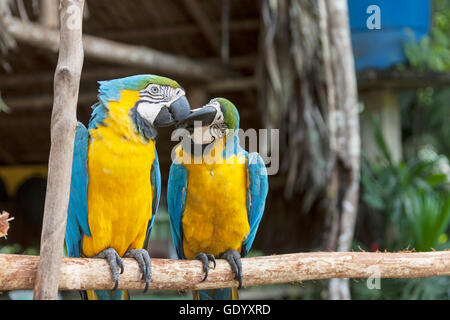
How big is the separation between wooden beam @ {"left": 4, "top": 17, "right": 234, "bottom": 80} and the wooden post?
1922 millimetres

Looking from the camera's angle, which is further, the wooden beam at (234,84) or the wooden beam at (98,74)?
the wooden beam at (98,74)

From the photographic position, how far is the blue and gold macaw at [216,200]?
1678 mm

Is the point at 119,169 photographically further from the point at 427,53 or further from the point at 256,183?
the point at 427,53

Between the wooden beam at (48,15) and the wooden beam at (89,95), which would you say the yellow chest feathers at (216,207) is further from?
the wooden beam at (89,95)

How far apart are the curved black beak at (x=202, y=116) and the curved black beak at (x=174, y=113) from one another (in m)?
0.01

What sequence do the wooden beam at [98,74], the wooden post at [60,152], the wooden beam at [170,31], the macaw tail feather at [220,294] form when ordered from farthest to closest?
the wooden beam at [98,74] < the wooden beam at [170,31] < the macaw tail feather at [220,294] < the wooden post at [60,152]

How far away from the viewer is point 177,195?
1788mm

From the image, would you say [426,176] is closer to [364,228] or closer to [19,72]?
[364,228]

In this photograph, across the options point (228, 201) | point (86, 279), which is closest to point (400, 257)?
point (228, 201)

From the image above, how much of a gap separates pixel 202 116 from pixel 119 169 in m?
0.30

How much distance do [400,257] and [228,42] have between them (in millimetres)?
2849

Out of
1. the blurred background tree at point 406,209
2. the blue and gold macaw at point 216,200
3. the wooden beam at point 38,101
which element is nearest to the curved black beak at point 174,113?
the blue and gold macaw at point 216,200

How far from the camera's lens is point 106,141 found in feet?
4.97

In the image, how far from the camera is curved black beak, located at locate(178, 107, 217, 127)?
4.61ft
